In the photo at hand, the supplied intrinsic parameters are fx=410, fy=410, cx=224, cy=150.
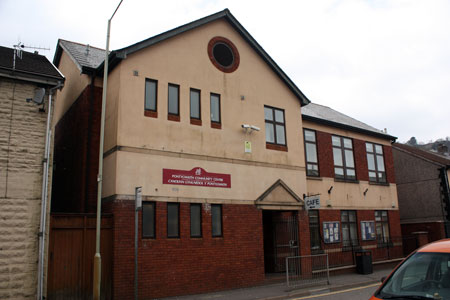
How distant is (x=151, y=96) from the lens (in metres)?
14.9

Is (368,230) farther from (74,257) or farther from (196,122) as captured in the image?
(74,257)

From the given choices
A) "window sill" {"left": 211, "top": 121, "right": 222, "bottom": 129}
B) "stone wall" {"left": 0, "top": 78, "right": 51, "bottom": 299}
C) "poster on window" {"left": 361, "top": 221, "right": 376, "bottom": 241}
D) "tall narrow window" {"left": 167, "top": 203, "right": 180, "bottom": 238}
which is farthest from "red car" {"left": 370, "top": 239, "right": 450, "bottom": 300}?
"poster on window" {"left": 361, "top": 221, "right": 376, "bottom": 241}

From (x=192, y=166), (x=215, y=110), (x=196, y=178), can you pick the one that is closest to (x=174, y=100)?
(x=215, y=110)

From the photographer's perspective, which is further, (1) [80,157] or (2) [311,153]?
(2) [311,153]

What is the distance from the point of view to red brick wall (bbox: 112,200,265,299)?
1297 cm

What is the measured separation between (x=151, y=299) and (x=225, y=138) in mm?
6586

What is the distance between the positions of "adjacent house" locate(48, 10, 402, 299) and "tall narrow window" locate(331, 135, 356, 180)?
42.1 inches

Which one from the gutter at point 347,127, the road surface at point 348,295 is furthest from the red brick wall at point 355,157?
the road surface at point 348,295

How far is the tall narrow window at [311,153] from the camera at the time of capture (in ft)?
67.5

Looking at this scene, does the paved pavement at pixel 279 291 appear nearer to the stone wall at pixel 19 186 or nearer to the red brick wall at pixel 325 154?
the stone wall at pixel 19 186

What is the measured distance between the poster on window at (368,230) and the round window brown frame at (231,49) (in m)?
11.1

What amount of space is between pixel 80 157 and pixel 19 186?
12.7 feet

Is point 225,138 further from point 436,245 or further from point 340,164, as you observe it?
point 436,245

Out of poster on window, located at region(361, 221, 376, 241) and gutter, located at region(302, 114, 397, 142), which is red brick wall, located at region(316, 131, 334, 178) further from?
poster on window, located at region(361, 221, 376, 241)
